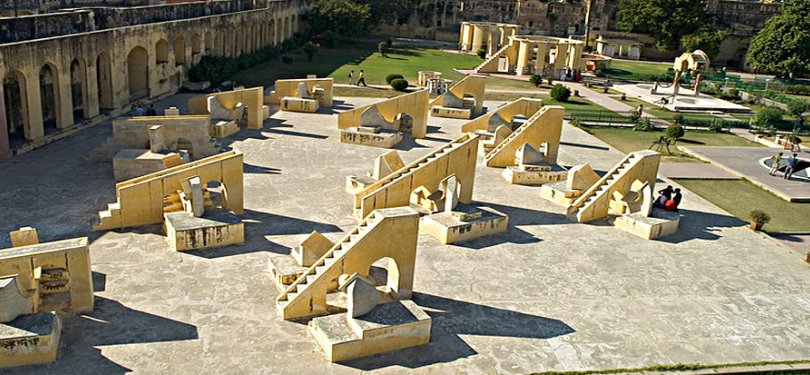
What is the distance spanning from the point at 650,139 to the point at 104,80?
24869 millimetres

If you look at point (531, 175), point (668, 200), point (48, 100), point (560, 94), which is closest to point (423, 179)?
point (531, 175)

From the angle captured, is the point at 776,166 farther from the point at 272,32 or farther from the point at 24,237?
the point at 272,32

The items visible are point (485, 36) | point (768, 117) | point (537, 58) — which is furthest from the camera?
point (485, 36)

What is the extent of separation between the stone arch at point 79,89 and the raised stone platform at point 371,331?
751 inches

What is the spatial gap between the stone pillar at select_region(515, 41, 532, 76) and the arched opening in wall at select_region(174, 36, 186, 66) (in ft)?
84.7

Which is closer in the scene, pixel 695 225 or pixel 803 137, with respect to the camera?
pixel 695 225

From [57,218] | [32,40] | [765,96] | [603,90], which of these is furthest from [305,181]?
[765,96]

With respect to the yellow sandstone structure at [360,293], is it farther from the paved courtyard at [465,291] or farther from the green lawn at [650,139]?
the green lawn at [650,139]

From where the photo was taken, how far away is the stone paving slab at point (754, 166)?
24328mm

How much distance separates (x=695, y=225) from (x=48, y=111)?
24261 millimetres

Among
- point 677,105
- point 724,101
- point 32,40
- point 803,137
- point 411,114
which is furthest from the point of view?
point 724,101

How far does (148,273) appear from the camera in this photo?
14836 millimetres

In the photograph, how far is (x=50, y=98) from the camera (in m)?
26.8

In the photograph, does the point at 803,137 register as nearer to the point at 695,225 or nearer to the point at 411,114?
the point at 695,225
